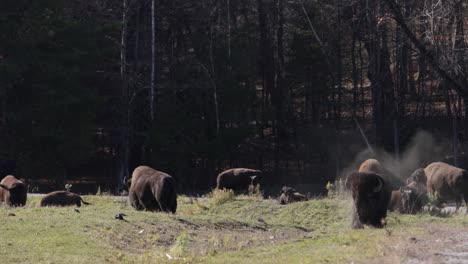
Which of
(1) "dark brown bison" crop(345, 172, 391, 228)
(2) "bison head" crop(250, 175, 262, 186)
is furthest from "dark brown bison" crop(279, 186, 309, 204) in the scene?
(1) "dark brown bison" crop(345, 172, 391, 228)

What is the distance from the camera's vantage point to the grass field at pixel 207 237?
13781 mm

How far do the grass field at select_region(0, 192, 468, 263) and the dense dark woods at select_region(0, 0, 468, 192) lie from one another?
19746mm

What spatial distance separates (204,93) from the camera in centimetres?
4566

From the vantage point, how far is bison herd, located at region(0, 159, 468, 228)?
1786cm

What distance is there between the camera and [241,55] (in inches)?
1804

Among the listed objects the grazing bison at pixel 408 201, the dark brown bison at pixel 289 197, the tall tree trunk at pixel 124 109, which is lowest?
the dark brown bison at pixel 289 197

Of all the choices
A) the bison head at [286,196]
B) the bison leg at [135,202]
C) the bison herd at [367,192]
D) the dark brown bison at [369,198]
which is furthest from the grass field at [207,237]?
the bison head at [286,196]

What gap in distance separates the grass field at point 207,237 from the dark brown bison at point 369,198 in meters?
0.51

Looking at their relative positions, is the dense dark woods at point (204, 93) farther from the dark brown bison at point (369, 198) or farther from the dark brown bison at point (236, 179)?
the dark brown bison at point (369, 198)

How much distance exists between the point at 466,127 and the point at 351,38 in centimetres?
940

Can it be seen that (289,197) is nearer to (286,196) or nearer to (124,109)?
(286,196)

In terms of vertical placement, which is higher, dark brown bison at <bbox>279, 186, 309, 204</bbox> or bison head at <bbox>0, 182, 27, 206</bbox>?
bison head at <bbox>0, 182, 27, 206</bbox>

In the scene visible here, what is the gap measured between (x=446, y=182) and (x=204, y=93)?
22873 millimetres

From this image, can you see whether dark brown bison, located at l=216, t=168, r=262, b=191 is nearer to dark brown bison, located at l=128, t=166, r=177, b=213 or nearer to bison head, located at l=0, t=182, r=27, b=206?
dark brown bison, located at l=128, t=166, r=177, b=213
